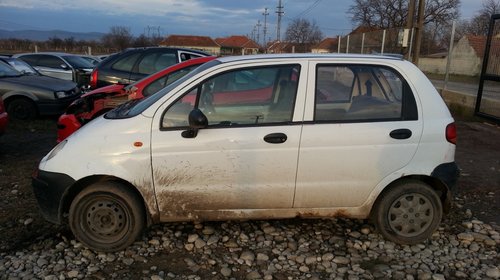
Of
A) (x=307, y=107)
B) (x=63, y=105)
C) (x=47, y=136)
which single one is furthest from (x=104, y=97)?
(x=307, y=107)

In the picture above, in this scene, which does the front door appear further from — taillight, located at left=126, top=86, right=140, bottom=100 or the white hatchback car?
taillight, located at left=126, top=86, right=140, bottom=100

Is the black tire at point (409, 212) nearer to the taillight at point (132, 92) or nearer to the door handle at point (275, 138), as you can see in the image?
the door handle at point (275, 138)

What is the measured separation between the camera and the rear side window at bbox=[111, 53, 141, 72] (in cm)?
856

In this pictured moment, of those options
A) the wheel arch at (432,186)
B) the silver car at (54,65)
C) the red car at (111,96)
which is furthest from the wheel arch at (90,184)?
the silver car at (54,65)

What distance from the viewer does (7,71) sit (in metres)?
9.67

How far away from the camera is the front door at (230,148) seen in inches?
140

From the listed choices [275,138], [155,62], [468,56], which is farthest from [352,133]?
[468,56]

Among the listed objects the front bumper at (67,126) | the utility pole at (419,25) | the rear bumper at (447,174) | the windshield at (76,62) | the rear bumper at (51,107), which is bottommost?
the rear bumper at (51,107)

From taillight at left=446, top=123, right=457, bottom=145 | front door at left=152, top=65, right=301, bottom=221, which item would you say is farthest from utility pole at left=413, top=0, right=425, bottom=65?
front door at left=152, top=65, right=301, bottom=221

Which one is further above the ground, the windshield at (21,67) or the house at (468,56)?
the house at (468,56)

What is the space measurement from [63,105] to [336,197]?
7442mm

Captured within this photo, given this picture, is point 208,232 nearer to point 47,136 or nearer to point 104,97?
point 104,97

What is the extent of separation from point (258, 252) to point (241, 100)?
1336mm

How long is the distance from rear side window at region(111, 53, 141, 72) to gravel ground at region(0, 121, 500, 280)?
14.3 ft
